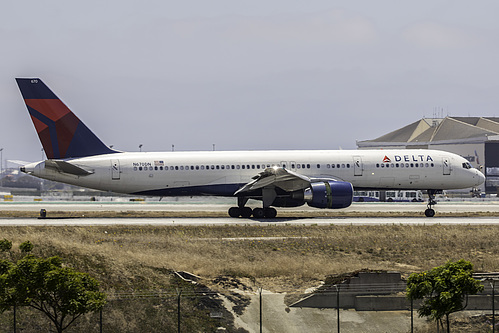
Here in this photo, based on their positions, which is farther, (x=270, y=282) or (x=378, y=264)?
(x=378, y=264)

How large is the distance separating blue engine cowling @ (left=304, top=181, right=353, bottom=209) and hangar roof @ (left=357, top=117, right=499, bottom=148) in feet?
321

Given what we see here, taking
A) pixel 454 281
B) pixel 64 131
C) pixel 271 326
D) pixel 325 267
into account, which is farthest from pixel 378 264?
pixel 64 131

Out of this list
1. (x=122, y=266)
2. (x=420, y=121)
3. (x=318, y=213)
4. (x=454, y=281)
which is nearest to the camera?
(x=454, y=281)

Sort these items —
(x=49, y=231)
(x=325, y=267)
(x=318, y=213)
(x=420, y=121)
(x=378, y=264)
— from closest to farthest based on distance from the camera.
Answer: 1. (x=325, y=267)
2. (x=378, y=264)
3. (x=49, y=231)
4. (x=318, y=213)
5. (x=420, y=121)

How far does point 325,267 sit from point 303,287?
2.74 meters

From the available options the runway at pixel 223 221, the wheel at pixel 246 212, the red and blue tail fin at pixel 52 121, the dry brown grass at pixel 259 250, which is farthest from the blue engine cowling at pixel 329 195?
the red and blue tail fin at pixel 52 121

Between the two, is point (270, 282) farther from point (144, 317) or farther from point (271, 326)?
point (144, 317)

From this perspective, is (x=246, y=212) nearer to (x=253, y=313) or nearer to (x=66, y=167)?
(x=66, y=167)

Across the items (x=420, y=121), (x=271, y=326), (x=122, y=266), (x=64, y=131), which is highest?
(x=420, y=121)

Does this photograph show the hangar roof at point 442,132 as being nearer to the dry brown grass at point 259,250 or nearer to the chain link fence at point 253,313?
the dry brown grass at point 259,250

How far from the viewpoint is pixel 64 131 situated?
147 ft

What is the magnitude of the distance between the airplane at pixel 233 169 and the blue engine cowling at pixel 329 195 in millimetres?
69

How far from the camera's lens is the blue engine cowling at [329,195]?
42312 mm

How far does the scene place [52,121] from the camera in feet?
147
